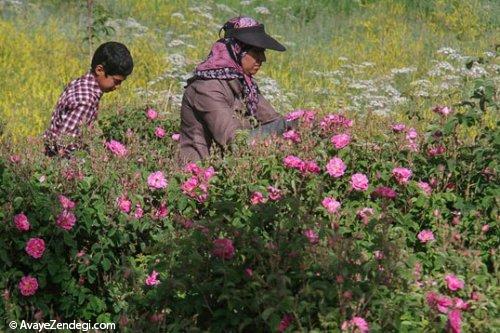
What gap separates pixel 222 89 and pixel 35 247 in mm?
1866

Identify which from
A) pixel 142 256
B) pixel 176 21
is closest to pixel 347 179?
pixel 142 256

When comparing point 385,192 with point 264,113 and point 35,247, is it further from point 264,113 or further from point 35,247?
point 264,113

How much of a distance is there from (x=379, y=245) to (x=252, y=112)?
2510 mm

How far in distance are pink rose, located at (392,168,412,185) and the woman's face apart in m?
1.53

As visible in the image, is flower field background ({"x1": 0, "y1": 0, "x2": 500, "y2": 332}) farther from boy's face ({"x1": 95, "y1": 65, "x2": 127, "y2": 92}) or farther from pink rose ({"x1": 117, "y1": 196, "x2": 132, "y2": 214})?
boy's face ({"x1": 95, "y1": 65, "x2": 127, "y2": 92})

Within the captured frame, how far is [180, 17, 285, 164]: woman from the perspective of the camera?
5094mm

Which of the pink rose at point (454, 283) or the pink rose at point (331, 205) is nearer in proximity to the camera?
the pink rose at point (454, 283)

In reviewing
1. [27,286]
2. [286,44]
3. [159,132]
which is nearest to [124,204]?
[27,286]

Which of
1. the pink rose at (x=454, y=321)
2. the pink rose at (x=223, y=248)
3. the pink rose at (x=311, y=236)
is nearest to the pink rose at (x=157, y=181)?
the pink rose at (x=223, y=248)

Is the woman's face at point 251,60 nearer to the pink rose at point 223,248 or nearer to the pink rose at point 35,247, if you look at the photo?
the pink rose at point 35,247

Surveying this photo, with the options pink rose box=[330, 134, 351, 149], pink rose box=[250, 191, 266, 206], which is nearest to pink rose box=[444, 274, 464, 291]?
pink rose box=[250, 191, 266, 206]

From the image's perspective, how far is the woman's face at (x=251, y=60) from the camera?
5262 mm

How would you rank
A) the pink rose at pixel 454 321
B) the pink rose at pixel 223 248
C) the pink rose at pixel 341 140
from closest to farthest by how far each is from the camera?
the pink rose at pixel 454 321
the pink rose at pixel 223 248
the pink rose at pixel 341 140

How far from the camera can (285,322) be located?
9.43ft
